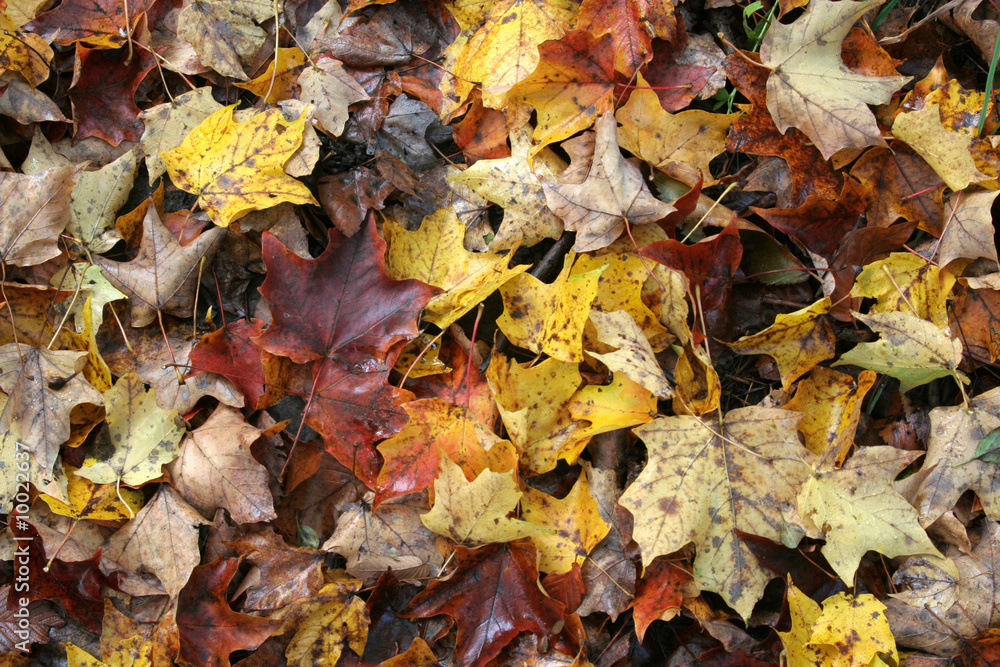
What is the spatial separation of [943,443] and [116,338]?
2.17m

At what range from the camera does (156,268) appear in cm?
164

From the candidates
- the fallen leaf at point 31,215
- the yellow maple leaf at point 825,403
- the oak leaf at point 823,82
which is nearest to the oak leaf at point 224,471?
the fallen leaf at point 31,215

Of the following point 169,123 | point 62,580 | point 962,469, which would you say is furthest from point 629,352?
point 62,580

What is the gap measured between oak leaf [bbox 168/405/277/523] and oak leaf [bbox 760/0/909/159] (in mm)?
1598

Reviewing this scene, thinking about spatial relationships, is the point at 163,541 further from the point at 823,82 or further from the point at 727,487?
the point at 823,82

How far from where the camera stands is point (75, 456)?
62.7 inches

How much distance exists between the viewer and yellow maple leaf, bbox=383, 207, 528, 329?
1.55m

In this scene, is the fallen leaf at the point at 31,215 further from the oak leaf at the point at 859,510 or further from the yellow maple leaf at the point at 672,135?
the oak leaf at the point at 859,510

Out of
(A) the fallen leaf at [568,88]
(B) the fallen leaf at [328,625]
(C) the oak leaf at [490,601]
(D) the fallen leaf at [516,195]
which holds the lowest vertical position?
(B) the fallen leaf at [328,625]

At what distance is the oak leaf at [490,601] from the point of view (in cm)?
147

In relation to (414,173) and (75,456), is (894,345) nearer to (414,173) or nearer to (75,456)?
(414,173)

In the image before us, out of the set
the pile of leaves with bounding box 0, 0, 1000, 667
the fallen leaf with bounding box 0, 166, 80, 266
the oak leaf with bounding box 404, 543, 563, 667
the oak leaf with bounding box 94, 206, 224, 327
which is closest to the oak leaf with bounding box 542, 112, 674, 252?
the pile of leaves with bounding box 0, 0, 1000, 667

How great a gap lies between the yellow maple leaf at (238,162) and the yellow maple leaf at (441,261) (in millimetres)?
273

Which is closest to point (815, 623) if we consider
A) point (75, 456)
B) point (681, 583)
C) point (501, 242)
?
point (681, 583)
